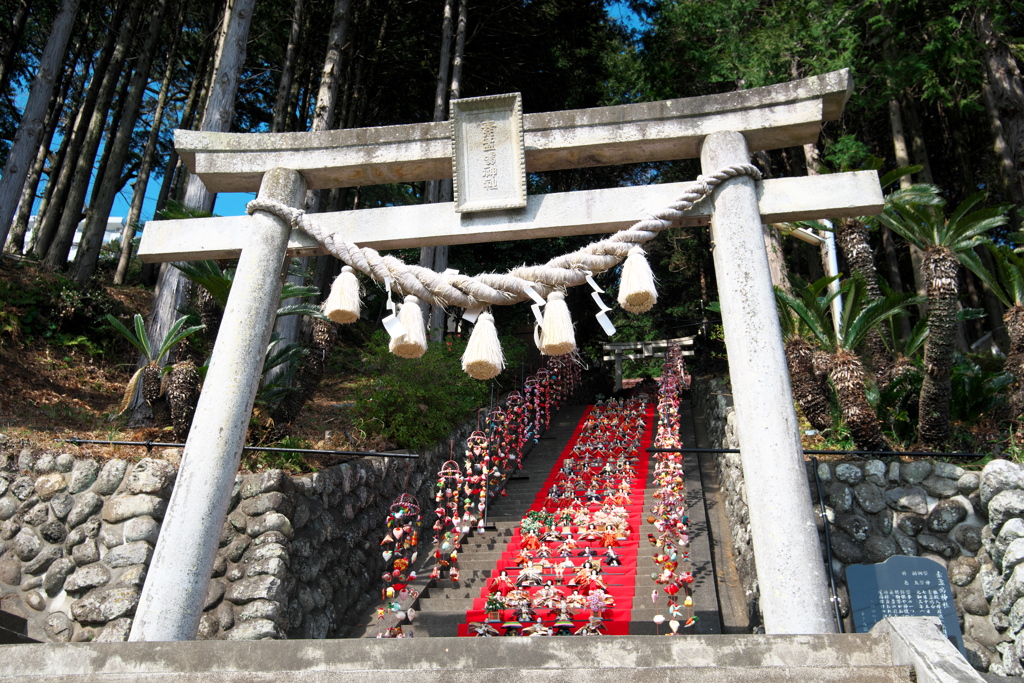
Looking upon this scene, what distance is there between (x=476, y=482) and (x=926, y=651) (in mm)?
6509

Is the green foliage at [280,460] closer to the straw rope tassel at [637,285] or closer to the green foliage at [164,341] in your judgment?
the green foliage at [164,341]

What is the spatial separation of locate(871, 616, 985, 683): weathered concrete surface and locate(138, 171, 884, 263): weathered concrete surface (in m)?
2.14

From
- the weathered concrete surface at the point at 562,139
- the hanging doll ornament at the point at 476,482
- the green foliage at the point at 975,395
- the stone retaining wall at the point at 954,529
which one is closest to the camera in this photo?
the weathered concrete surface at the point at 562,139

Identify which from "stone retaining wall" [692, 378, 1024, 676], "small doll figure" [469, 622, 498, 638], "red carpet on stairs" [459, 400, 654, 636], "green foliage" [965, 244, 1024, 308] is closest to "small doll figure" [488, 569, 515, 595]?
"red carpet on stairs" [459, 400, 654, 636]

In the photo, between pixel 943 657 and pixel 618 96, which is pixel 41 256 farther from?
pixel 943 657

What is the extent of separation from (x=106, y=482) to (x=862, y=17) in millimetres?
12896

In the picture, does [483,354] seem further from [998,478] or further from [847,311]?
[847,311]

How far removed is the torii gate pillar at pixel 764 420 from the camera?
2.85m

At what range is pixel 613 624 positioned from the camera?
5734 millimetres

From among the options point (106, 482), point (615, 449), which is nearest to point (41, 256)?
point (106, 482)

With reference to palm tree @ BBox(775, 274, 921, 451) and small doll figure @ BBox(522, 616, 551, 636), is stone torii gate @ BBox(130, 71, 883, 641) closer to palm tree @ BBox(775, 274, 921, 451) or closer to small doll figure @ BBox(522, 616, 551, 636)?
small doll figure @ BBox(522, 616, 551, 636)

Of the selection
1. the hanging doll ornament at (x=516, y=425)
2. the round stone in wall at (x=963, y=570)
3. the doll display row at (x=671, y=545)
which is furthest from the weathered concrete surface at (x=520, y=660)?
the hanging doll ornament at (x=516, y=425)

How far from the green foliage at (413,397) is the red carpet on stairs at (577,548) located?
1706mm

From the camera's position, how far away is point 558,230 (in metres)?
3.76
